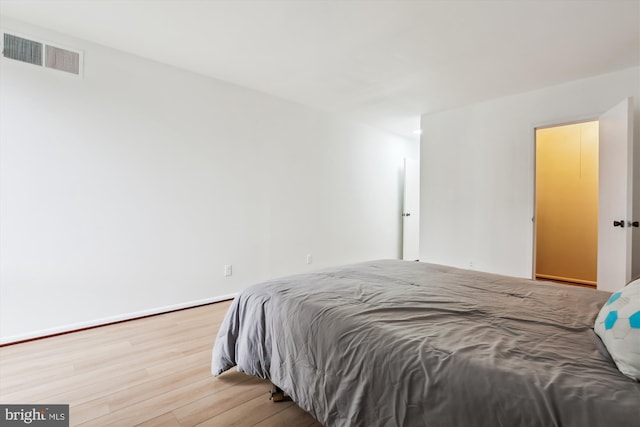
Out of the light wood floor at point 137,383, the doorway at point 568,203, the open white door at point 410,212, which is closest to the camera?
the light wood floor at point 137,383

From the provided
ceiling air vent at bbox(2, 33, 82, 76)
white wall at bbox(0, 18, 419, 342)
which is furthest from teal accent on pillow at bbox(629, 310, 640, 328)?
ceiling air vent at bbox(2, 33, 82, 76)

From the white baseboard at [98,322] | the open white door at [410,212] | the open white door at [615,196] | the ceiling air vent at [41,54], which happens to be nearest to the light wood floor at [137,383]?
the white baseboard at [98,322]

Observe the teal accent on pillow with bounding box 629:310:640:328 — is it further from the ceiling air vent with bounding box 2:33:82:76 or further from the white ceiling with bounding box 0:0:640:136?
the ceiling air vent with bounding box 2:33:82:76

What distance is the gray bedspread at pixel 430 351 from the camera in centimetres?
79

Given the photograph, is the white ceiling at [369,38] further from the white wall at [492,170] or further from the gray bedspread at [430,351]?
the gray bedspread at [430,351]

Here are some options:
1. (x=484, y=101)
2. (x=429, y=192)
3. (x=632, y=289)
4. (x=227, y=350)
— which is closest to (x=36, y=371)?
(x=227, y=350)

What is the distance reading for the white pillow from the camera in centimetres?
79

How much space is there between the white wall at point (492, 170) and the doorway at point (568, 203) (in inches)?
31.9

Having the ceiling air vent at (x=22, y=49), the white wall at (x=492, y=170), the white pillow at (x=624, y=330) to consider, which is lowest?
the white pillow at (x=624, y=330)

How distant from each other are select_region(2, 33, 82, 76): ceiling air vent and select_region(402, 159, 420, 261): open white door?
4.87 meters

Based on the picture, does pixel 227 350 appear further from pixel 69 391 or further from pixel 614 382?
pixel 614 382

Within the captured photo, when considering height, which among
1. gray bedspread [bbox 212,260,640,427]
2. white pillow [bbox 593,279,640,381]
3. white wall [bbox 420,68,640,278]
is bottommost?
gray bedspread [bbox 212,260,640,427]

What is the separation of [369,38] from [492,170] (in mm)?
2412

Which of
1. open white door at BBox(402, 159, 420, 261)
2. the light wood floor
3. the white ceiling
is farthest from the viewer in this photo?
open white door at BBox(402, 159, 420, 261)
